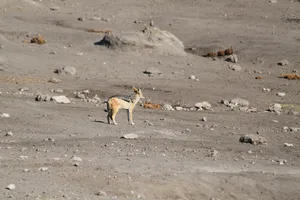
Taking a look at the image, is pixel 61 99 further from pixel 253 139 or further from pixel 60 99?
pixel 253 139

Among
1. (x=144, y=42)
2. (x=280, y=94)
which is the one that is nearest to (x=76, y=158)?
(x=280, y=94)

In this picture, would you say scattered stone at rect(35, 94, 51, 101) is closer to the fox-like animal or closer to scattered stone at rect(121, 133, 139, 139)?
the fox-like animal

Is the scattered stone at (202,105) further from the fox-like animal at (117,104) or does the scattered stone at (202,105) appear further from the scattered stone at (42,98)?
the fox-like animal at (117,104)

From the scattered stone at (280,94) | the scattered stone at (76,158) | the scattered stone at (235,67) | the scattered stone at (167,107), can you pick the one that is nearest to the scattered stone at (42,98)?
the scattered stone at (167,107)

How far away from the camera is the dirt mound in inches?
1516

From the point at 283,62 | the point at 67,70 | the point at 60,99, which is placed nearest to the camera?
the point at 60,99

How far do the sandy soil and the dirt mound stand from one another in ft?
1.79

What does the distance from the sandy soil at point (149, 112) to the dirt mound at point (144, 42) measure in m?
0.55

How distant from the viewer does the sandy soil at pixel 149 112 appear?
16.6 metres

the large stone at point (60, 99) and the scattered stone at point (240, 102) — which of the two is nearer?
the large stone at point (60, 99)

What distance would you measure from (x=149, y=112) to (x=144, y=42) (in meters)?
12.8

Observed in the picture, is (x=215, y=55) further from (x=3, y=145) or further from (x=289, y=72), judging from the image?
(x=3, y=145)

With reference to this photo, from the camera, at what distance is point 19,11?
163 feet

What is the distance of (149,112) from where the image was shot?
2659 centimetres
